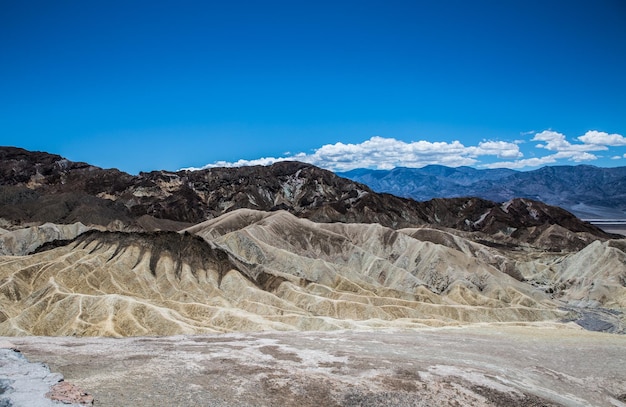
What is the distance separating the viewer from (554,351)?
43531 millimetres

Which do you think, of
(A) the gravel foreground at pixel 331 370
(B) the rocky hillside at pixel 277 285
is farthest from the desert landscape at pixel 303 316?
(B) the rocky hillside at pixel 277 285

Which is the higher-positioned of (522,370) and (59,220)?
(59,220)

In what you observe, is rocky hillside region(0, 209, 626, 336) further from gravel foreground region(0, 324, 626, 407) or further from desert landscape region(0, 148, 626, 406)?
gravel foreground region(0, 324, 626, 407)

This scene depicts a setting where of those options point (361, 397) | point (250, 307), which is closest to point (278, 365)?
point (361, 397)

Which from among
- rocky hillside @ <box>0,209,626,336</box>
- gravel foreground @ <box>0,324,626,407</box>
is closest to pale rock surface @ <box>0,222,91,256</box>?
rocky hillside @ <box>0,209,626,336</box>

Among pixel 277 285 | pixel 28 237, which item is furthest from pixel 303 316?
pixel 28 237

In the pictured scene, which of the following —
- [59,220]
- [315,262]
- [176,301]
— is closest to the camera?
[176,301]

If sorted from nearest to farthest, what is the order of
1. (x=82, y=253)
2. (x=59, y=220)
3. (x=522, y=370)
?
(x=522, y=370), (x=82, y=253), (x=59, y=220)

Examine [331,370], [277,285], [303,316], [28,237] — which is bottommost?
[303,316]

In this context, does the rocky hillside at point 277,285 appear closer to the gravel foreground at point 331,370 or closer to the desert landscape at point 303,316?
the desert landscape at point 303,316

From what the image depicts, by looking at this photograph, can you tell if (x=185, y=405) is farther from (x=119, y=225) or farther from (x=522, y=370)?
(x=119, y=225)

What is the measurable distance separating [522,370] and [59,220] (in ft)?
651

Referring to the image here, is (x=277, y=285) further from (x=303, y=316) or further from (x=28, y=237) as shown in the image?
(x=28, y=237)

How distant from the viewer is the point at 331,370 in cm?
3144
